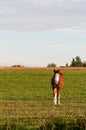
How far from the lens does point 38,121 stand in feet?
50.4

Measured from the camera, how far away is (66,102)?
25125 millimetres

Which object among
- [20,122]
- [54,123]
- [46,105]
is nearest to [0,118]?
[20,122]

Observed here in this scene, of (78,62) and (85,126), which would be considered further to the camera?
(78,62)

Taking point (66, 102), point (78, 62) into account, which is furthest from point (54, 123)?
point (78, 62)

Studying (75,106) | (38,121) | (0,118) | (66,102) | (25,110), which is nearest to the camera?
(38,121)

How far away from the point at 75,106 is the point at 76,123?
8.39 meters

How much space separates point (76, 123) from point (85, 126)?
46 centimetres

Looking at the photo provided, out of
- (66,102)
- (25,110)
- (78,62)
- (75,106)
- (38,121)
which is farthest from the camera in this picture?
(78,62)

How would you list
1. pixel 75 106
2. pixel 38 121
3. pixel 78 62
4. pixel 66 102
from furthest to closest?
pixel 78 62, pixel 66 102, pixel 75 106, pixel 38 121

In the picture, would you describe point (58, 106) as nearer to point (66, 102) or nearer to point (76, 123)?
point (66, 102)

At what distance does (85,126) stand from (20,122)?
2.26 metres

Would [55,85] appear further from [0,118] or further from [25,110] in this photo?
[0,118]

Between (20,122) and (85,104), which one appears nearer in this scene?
(20,122)

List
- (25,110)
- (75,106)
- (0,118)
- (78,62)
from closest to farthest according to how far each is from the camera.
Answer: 1. (0,118)
2. (25,110)
3. (75,106)
4. (78,62)
